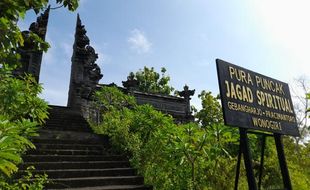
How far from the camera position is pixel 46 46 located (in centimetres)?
347

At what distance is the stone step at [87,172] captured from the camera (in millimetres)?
6105

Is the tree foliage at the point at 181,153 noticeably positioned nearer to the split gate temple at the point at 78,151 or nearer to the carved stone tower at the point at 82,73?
the split gate temple at the point at 78,151

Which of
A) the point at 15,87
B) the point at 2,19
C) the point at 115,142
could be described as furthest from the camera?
the point at 115,142

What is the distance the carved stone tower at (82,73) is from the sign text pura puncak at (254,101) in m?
12.0

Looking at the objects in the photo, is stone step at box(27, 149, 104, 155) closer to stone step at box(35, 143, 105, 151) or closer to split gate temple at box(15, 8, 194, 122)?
stone step at box(35, 143, 105, 151)

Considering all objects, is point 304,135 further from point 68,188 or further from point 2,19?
point 2,19

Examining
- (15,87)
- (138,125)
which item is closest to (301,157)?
(138,125)

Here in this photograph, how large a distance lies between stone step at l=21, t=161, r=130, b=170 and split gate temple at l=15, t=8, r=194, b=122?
7.48m

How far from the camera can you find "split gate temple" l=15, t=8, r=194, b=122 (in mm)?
15320

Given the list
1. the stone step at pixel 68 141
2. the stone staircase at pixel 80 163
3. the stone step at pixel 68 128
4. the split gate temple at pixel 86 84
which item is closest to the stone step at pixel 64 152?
the stone staircase at pixel 80 163

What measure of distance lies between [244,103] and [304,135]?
2449 centimetres

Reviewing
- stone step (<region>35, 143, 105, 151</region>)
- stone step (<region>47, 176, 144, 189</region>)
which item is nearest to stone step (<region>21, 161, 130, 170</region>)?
stone step (<region>47, 176, 144, 189</region>)

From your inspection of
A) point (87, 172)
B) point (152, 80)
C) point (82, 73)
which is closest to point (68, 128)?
point (87, 172)

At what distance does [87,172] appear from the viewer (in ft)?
21.3
